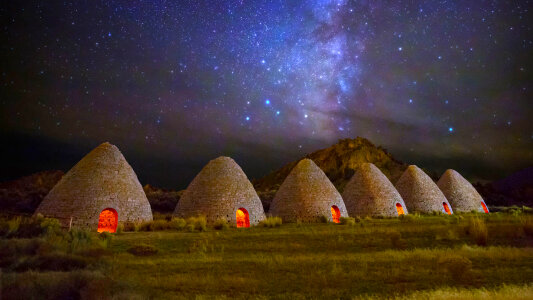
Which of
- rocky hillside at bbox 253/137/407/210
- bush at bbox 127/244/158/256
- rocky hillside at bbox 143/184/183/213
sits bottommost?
bush at bbox 127/244/158/256

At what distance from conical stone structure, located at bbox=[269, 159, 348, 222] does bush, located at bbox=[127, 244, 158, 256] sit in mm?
10159

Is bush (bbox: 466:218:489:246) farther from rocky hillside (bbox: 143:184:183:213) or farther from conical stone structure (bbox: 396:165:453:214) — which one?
rocky hillside (bbox: 143:184:183:213)

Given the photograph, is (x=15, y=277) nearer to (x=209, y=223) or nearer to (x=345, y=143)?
(x=209, y=223)

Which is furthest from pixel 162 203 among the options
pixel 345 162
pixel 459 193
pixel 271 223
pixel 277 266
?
pixel 345 162

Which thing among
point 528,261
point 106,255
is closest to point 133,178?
point 106,255

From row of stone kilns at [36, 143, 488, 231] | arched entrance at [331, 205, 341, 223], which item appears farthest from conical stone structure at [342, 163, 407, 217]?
arched entrance at [331, 205, 341, 223]

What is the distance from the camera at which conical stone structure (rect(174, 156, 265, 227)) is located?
16.7 meters

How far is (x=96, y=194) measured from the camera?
14.7m

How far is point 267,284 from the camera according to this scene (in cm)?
637

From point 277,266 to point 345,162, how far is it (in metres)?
72.8

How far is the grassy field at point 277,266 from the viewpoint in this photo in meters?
5.66

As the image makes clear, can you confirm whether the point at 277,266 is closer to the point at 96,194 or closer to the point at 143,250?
the point at 143,250

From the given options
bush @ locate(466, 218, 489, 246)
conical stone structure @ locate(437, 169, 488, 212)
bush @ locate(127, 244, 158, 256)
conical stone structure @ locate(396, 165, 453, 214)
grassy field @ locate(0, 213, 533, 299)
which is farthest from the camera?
conical stone structure @ locate(437, 169, 488, 212)

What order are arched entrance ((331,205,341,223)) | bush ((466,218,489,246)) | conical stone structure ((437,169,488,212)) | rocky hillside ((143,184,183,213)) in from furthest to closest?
conical stone structure ((437,169,488,212)) < rocky hillside ((143,184,183,213)) < arched entrance ((331,205,341,223)) < bush ((466,218,489,246))
